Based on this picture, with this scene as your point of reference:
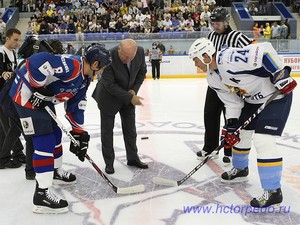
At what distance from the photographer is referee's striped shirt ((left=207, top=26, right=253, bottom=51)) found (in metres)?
3.08

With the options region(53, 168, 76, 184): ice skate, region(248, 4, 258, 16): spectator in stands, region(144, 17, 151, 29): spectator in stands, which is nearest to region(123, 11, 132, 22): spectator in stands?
region(144, 17, 151, 29): spectator in stands

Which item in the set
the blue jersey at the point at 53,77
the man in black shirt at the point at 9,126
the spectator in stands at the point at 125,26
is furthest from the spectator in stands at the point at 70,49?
the blue jersey at the point at 53,77

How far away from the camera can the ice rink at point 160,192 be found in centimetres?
233

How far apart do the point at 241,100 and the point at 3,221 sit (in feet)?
5.92

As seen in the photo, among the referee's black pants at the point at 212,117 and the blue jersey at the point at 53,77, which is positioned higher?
the blue jersey at the point at 53,77

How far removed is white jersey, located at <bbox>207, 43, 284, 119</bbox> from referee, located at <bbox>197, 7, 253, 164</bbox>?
0.58 metres

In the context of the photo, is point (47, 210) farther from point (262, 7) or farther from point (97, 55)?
point (262, 7)

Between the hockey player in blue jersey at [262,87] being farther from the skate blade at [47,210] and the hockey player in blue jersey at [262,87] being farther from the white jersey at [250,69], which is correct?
the skate blade at [47,210]

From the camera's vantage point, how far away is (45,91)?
7.96 feet

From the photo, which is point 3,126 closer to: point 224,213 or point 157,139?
point 157,139

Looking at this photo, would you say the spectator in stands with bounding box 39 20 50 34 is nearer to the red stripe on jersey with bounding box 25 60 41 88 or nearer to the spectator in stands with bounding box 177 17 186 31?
the spectator in stands with bounding box 177 17 186 31

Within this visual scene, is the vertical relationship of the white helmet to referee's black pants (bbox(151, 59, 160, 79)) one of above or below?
above

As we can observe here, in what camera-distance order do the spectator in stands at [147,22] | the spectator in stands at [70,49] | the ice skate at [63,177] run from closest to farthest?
the ice skate at [63,177]
the spectator in stands at [70,49]
the spectator in stands at [147,22]

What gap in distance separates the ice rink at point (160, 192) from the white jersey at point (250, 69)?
2.37ft
